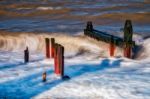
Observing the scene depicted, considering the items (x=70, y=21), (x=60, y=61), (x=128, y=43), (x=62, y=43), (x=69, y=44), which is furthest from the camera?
(x=70, y=21)

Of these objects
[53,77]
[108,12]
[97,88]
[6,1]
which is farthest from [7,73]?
[6,1]

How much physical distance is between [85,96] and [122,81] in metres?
1.93

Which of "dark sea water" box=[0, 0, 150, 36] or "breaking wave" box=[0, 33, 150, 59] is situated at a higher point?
"dark sea water" box=[0, 0, 150, 36]

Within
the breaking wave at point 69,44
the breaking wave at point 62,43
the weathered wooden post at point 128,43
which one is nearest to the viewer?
the weathered wooden post at point 128,43

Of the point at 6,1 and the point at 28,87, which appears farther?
the point at 6,1

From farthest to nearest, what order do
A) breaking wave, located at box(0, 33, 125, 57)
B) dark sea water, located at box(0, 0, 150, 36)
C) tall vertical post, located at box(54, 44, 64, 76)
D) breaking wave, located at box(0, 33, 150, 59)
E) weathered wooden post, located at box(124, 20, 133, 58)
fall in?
dark sea water, located at box(0, 0, 150, 36)
breaking wave, located at box(0, 33, 125, 57)
breaking wave, located at box(0, 33, 150, 59)
weathered wooden post, located at box(124, 20, 133, 58)
tall vertical post, located at box(54, 44, 64, 76)

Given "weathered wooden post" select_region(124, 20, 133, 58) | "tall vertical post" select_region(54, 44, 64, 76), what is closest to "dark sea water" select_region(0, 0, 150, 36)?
"weathered wooden post" select_region(124, 20, 133, 58)

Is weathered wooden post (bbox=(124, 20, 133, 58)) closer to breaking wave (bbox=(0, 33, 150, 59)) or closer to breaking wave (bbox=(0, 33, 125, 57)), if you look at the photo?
breaking wave (bbox=(0, 33, 150, 59))

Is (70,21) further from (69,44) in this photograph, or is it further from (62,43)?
(69,44)

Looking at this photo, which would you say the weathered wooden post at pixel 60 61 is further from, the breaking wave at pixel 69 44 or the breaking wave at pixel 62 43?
the breaking wave at pixel 62 43

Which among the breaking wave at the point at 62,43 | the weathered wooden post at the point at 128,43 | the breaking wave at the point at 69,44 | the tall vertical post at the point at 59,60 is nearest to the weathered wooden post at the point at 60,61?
the tall vertical post at the point at 59,60

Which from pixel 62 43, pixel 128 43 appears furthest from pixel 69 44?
pixel 128 43

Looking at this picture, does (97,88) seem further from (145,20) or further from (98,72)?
(145,20)

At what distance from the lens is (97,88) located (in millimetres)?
11148
